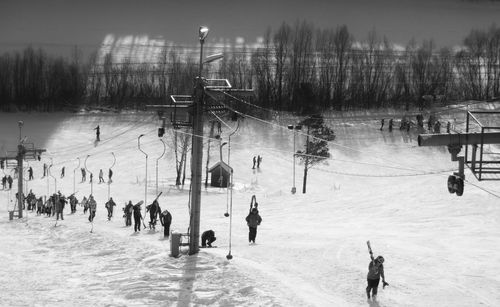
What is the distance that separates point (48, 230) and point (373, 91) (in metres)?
48.5

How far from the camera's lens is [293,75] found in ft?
245

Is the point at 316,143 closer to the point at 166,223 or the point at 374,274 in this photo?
the point at 166,223

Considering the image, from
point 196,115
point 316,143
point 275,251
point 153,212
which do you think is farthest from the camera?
point 316,143

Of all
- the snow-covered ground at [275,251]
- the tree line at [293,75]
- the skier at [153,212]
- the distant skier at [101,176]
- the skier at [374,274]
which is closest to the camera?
the skier at [374,274]

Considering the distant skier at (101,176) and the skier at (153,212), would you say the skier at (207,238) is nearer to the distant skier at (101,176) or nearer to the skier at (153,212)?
the skier at (153,212)

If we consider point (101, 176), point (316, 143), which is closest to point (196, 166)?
point (101, 176)

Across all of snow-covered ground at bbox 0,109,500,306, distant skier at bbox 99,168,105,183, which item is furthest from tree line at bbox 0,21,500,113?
snow-covered ground at bbox 0,109,500,306

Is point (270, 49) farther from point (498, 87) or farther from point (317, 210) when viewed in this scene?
point (317, 210)

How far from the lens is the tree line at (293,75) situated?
70.9m

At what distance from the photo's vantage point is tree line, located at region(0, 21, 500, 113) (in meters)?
70.9

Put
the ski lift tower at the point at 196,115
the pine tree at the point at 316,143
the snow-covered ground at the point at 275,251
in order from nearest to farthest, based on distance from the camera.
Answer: the snow-covered ground at the point at 275,251 < the ski lift tower at the point at 196,115 < the pine tree at the point at 316,143

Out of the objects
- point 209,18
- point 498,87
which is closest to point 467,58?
point 498,87

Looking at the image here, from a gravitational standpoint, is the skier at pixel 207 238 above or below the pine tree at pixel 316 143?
below

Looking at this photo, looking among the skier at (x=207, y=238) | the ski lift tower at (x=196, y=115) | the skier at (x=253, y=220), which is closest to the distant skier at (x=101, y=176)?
the skier at (x=207, y=238)
